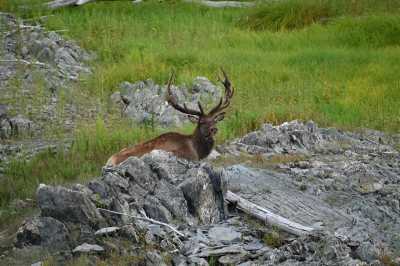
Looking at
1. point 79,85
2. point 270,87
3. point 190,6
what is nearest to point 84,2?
point 190,6

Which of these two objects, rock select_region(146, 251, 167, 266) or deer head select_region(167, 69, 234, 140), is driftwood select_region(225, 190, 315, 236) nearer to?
rock select_region(146, 251, 167, 266)

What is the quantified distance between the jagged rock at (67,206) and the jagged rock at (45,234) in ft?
0.40

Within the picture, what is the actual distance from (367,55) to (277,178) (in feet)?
34.2

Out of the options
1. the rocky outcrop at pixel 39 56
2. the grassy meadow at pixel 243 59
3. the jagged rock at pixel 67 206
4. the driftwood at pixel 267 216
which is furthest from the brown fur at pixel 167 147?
the rocky outcrop at pixel 39 56

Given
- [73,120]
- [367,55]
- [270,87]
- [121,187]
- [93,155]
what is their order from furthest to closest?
[367,55] < [270,87] < [73,120] < [93,155] < [121,187]

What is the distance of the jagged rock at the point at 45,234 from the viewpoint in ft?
33.8

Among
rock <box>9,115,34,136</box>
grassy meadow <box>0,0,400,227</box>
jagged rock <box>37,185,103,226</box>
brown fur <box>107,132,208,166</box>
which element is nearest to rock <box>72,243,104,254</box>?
jagged rock <box>37,185,103,226</box>

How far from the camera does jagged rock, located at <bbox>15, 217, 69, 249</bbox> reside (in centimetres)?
1030

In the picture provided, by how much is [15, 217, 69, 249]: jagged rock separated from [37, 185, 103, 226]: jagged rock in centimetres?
12

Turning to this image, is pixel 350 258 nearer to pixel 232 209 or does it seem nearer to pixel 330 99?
pixel 232 209

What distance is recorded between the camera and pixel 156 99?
18406mm

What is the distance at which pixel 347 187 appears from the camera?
12000 millimetres

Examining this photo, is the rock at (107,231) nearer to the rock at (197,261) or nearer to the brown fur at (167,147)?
the rock at (197,261)

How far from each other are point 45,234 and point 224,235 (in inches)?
77.3
